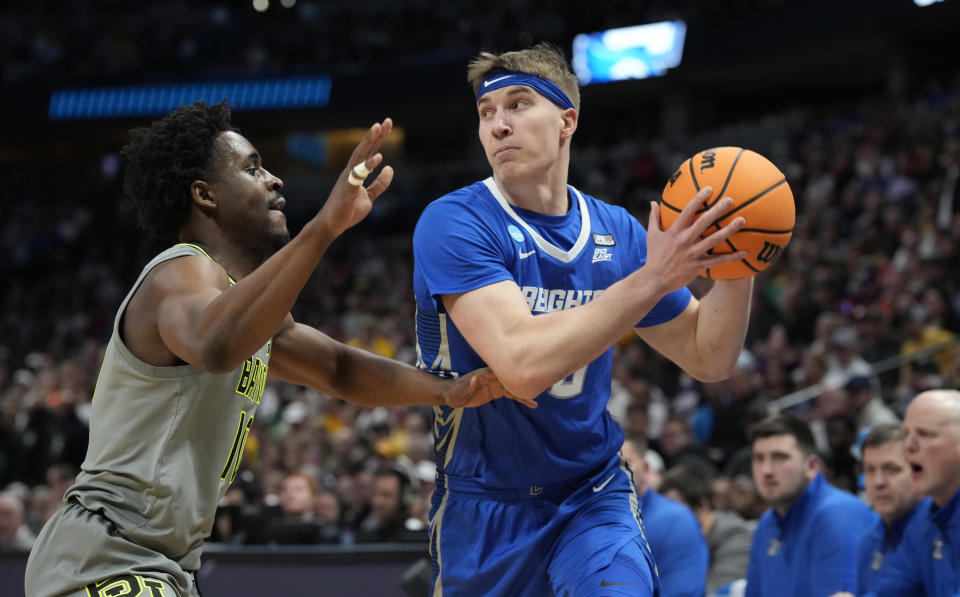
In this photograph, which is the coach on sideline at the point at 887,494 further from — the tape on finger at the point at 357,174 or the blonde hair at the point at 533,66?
the tape on finger at the point at 357,174

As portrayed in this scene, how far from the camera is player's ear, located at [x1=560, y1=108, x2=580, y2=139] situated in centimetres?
396

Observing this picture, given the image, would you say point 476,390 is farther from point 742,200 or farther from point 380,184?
point 742,200

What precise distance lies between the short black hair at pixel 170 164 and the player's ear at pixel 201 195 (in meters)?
0.02

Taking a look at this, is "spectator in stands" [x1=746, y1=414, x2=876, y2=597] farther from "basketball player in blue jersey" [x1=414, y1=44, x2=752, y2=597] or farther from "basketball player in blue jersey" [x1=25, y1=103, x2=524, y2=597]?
"basketball player in blue jersey" [x1=25, y1=103, x2=524, y2=597]

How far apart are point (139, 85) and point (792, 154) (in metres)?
16.7

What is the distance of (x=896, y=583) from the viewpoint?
5.13 metres

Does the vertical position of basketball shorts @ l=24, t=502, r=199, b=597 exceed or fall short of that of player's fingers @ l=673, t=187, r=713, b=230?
it falls short

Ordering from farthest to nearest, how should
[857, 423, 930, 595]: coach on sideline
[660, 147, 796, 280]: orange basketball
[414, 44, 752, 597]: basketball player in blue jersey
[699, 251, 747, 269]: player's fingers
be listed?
[857, 423, 930, 595]: coach on sideline, [414, 44, 752, 597]: basketball player in blue jersey, [660, 147, 796, 280]: orange basketball, [699, 251, 747, 269]: player's fingers

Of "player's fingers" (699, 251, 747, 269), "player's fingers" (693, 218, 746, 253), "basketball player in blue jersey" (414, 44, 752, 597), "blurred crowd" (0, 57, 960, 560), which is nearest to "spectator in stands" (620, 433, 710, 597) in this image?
"blurred crowd" (0, 57, 960, 560)

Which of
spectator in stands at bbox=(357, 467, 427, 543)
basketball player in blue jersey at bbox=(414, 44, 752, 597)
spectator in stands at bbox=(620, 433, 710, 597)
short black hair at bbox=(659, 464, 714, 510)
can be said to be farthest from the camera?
spectator in stands at bbox=(357, 467, 427, 543)

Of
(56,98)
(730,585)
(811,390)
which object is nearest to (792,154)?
(811,390)

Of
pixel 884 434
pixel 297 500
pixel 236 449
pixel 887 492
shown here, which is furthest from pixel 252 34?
pixel 236 449

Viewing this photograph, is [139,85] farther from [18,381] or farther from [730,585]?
[730,585]

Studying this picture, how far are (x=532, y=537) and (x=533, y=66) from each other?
1697 millimetres
